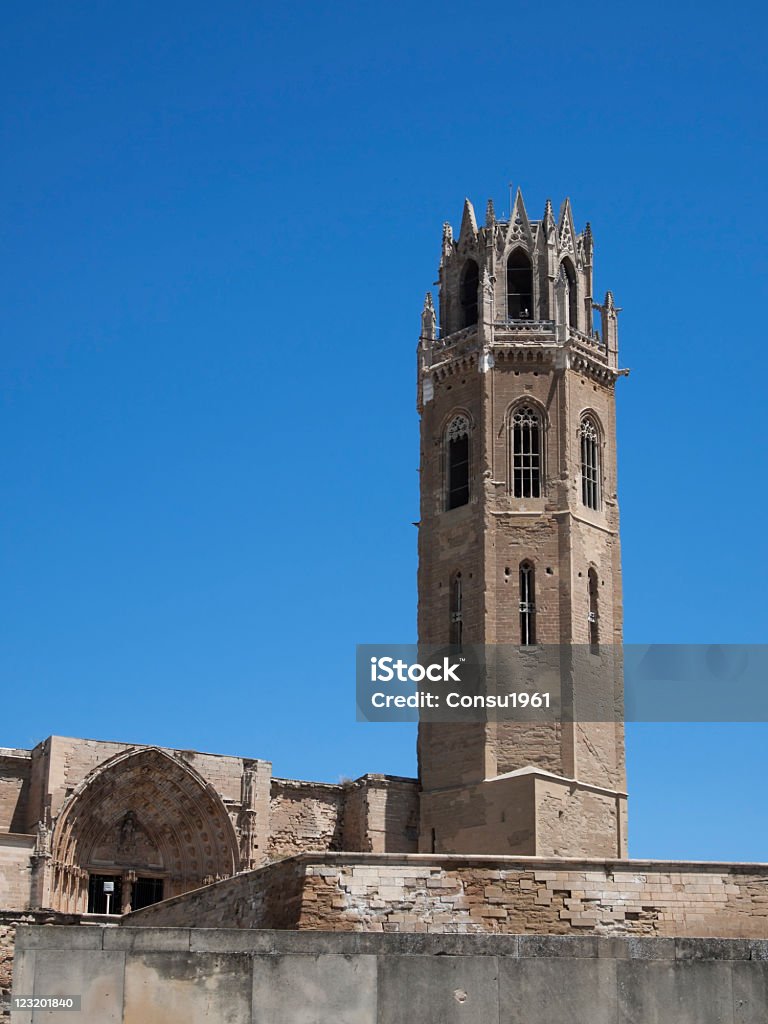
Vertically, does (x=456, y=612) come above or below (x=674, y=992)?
above

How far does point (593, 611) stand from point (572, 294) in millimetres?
8986

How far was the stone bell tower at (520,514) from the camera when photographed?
39.2 meters

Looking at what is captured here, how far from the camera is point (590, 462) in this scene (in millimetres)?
43531

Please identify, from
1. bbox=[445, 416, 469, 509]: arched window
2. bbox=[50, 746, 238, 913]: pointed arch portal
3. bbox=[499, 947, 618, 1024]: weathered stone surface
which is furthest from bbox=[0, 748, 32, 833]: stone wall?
bbox=[499, 947, 618, 1024]: weathered stone surface

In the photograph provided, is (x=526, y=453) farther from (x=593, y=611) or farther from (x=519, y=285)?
(x=519, y=285)

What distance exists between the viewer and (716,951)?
19391mm

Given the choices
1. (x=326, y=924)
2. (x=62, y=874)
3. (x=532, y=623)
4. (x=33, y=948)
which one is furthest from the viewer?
(x=532, y=623)

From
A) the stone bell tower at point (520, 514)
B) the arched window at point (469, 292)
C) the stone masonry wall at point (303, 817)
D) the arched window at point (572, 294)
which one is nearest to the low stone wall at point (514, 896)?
the stone bell tower at point (520, 514)

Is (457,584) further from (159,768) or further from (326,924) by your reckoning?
(326,924)

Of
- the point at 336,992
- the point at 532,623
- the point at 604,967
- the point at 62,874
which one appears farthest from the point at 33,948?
the point at 532,623

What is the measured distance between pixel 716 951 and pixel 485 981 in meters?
2.71

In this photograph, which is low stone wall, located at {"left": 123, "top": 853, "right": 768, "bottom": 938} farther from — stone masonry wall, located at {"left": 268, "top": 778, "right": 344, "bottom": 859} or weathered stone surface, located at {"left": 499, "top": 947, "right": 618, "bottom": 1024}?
stone masonry wall, located at {"left": 268, "top": 778, "right": 344, "bottom": 859}

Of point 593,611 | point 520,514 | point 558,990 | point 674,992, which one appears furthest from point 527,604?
point 558,990

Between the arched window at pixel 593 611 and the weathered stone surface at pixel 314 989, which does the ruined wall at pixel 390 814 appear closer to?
the arched window at pixel 593 611
